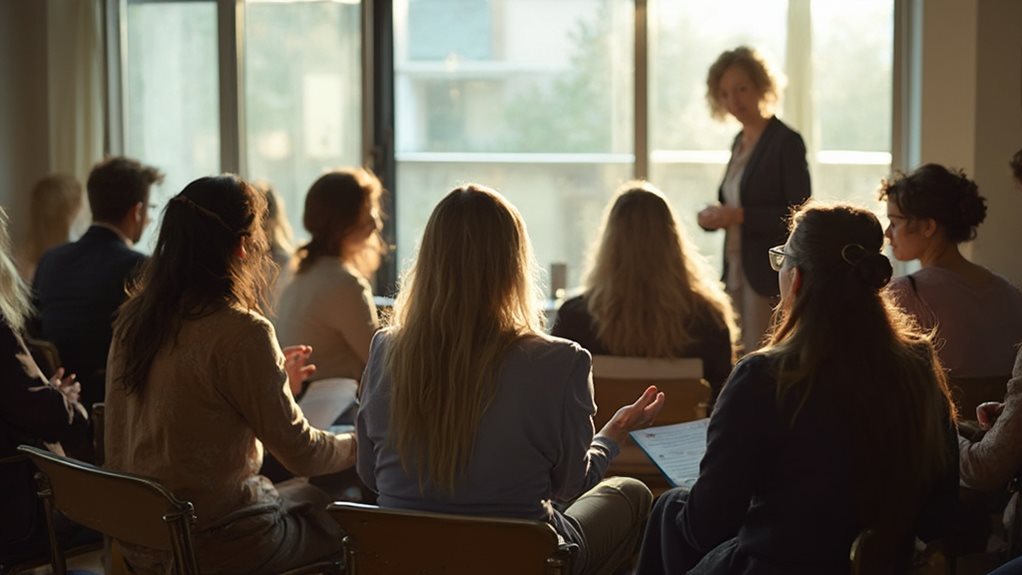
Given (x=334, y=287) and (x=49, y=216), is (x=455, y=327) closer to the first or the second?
(x=334, y=287)

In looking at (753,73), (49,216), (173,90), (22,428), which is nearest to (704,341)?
(22,428)

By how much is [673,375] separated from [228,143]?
12.0ft

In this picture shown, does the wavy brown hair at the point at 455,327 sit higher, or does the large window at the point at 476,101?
the large window at the point at 476,101

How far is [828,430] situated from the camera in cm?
198

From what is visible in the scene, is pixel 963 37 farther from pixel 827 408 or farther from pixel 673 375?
pixel 827 408

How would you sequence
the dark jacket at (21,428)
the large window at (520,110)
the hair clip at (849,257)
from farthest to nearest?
the large window at (520,110) < the dark jacket at (21,428) < the hair clip at (849,257)

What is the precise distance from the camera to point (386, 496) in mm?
2303

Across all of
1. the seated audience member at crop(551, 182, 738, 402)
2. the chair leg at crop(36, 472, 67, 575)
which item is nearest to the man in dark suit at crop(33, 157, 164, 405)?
the chair leg at crop(36, 472, 67, 575)

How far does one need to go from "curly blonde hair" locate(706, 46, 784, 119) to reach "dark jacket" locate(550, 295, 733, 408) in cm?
189

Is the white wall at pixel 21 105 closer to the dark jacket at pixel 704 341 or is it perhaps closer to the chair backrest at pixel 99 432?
the chair backrest at pixel 99 432

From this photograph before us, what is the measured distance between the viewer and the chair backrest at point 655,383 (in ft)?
10.3

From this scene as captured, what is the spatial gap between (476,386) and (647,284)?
132 cm

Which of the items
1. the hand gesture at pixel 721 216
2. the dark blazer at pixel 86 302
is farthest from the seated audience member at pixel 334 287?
the hand gesture at pixel 721 216

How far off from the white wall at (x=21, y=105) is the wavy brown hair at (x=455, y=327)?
13.7 feet
